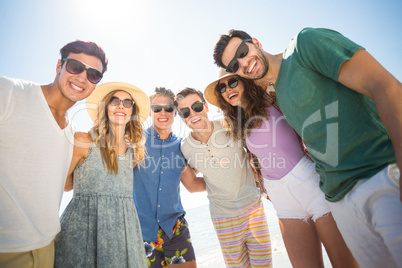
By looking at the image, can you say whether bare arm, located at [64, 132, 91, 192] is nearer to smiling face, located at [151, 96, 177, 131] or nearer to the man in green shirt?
smiling face, located at [151, 96, 177, 131]

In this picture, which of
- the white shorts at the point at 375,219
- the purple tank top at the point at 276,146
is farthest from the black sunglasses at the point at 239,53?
the white shorts at the point at 375,219

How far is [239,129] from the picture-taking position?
3.29 metres

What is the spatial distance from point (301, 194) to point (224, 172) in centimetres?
128

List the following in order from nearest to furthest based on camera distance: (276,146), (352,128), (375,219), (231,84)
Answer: (375,219) → (352,128) → (276,146) → (231,84)

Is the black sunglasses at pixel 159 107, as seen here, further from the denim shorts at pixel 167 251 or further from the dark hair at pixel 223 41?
the denim shorts at pixel 167 251

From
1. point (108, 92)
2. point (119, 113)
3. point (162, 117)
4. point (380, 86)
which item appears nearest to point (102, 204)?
point (119, 113)

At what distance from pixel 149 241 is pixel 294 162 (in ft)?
8.19

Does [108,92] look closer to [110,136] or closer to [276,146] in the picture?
[110,136]

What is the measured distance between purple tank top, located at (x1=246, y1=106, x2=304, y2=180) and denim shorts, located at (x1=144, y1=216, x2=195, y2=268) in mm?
1794

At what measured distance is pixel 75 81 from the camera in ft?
7.82

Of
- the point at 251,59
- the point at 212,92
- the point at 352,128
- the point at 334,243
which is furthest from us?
the point at 212,92

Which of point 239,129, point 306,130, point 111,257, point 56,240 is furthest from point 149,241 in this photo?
point 306,130

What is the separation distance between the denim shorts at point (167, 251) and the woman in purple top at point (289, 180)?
162 centimetres

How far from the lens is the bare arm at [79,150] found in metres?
2.39
